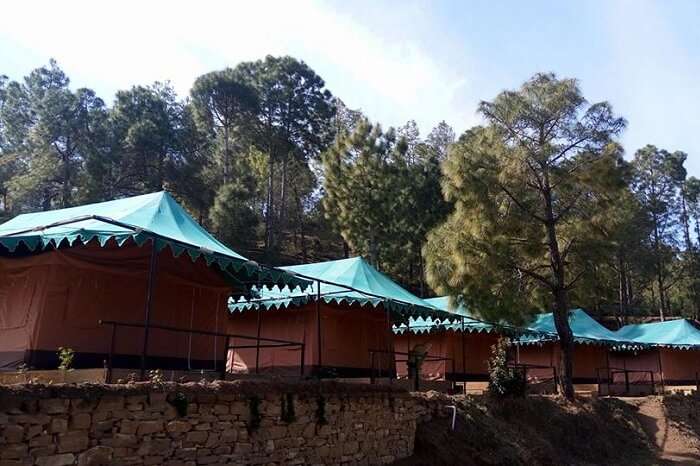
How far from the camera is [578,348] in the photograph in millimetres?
26422

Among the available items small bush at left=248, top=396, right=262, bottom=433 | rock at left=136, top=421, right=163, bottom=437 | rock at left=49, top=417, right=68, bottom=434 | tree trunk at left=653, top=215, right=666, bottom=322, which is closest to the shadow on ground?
small bush at left=248, top=396, right=262, bottom=433

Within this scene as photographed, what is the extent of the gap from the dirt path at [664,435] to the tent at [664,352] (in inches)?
302

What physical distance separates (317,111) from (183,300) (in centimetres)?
2396

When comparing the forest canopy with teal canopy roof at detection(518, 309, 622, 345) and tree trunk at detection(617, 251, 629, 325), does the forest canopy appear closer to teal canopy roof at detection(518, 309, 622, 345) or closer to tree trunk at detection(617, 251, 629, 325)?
tree trunk at detection(617, 251, 629, 325)

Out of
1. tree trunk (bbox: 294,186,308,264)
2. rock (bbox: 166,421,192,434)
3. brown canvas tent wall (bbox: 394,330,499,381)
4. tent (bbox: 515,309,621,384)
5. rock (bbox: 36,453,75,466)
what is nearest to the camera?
rock (bbox: 36,453,75,466)

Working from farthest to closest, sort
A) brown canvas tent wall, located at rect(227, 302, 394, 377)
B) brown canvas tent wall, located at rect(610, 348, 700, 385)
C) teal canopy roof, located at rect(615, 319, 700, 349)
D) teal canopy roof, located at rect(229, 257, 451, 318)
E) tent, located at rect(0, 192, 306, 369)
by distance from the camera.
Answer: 1. brown canvas tent wall, located at rect(610, 348, 700, 385)
2. teal canopy roof, located at rect(615, 319, 700, 349)
3. brown canvas tent wall, located at rect(227, 302, 394, 377)
4. teal canopy roof, located at rect(229, 257, 451, 318)
5. tent, located at rect(0, 192, 306, 369)

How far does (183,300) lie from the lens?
40.7ft

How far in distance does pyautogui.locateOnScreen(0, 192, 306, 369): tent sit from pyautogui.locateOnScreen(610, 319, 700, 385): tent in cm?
2148

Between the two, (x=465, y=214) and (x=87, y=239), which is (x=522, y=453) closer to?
(x=465, y=214)

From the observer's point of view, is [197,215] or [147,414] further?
[197,215]

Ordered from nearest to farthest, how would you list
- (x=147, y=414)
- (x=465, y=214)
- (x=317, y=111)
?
1. (x=147, y=414)
2. (x=465, y=214)
3. (x=317, y=111)

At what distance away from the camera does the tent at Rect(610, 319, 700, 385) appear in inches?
1072

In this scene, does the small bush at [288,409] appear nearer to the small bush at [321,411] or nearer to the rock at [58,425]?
the small bush at [321,411]

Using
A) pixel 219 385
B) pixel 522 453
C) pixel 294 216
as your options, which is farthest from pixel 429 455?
pixel 294 216
